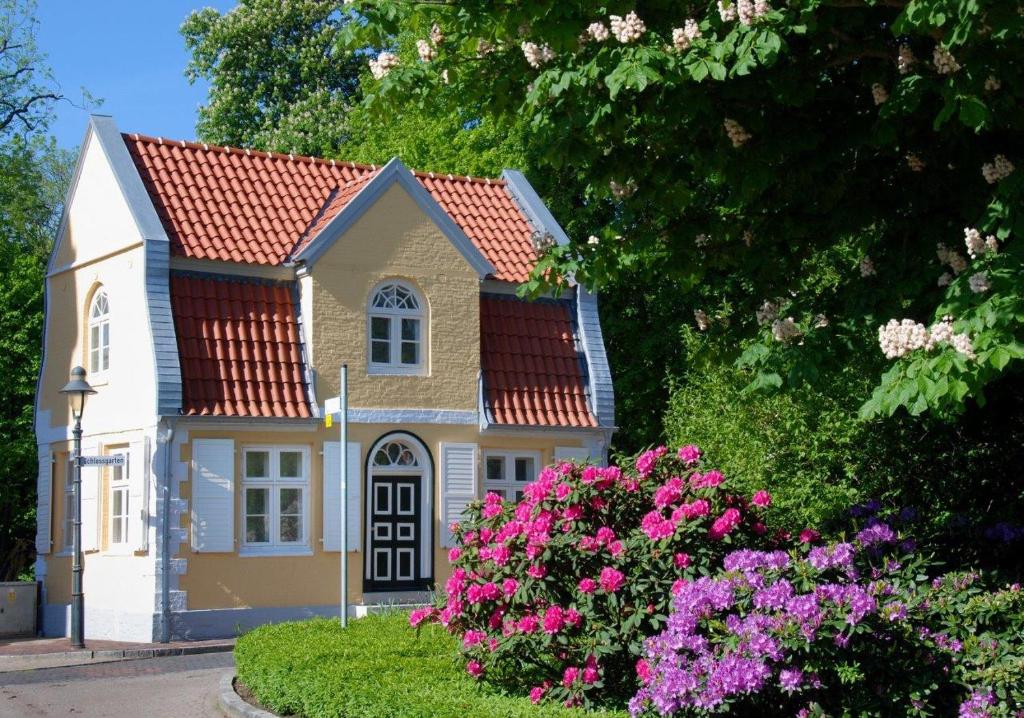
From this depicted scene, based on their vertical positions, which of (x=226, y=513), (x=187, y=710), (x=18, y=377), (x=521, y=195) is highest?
(x=521, y=195)

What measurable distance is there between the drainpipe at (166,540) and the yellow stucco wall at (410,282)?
248 cm

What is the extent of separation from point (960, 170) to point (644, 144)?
2657 millimetres

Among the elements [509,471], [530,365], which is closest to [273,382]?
[509,471]

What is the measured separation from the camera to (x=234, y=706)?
12695 millimetres

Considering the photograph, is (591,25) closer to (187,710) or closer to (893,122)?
(893,122)

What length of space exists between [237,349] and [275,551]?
314cm

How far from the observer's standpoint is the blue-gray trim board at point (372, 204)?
22.2m

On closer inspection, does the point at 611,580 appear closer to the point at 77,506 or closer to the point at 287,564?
the point at 287,564

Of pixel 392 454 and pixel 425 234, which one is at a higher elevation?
pixel 425 234

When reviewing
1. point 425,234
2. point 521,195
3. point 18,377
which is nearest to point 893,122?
point 425,234

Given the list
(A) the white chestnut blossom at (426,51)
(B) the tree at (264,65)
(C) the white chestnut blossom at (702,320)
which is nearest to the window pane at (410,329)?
(C) the white chestnut blossom at (702,320)

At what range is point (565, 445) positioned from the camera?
80.2 ft

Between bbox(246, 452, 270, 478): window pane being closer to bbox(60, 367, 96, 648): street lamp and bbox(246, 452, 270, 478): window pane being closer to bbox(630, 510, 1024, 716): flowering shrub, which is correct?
bbox(60, 367, 96, 648): street lamp

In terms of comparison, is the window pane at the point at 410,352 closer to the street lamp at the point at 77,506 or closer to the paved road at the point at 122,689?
the street lamp at the point at 77,506
